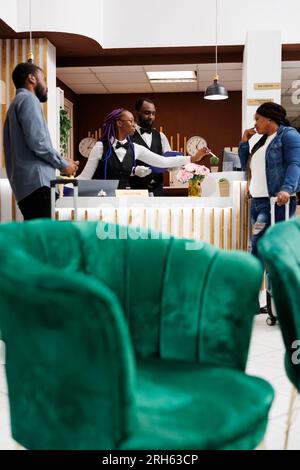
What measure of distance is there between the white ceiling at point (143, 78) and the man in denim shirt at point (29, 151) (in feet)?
16.0

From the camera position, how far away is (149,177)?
495cm

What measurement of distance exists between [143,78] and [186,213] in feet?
15.7

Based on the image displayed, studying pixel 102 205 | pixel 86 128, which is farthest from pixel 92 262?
pixel 86 128

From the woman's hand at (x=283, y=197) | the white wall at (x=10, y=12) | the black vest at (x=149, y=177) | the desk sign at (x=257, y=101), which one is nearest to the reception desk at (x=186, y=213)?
the black vest at (x=149, y=177)

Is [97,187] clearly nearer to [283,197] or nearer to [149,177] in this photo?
[149,177]

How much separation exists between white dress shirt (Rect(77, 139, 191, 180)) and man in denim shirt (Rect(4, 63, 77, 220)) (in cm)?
96

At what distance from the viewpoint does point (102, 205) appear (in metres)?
4.54

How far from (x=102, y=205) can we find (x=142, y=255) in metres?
3.18

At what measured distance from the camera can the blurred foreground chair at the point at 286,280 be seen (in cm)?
122

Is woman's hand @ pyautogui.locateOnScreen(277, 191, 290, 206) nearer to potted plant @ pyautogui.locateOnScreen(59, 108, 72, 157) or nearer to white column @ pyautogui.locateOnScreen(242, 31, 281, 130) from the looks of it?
white column @ pyautogui.locateOnScreen(242, 31, 281, 130)

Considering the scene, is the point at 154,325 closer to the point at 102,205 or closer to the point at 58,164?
the point at 58,164

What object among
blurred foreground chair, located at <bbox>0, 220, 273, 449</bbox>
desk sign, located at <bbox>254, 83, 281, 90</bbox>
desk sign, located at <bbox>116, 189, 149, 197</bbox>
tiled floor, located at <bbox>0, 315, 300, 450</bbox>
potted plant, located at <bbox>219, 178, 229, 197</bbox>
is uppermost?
desk sign, located at <bbox>254, 83, 281, 90</bbox>

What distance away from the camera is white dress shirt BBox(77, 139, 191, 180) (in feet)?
14.1

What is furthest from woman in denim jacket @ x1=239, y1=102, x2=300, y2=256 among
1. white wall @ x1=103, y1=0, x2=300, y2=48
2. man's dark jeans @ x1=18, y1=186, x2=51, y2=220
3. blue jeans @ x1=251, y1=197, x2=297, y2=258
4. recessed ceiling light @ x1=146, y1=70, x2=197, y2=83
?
recessed ceiling light @ x1=146, y1=70, x2=197, y2=83
